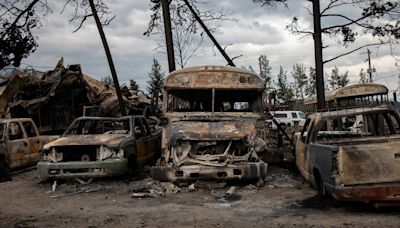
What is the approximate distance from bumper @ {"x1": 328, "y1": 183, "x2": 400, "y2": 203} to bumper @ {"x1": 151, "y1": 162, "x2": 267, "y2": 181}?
2442 mm

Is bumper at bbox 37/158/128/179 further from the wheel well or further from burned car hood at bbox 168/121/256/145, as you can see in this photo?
the wheel well

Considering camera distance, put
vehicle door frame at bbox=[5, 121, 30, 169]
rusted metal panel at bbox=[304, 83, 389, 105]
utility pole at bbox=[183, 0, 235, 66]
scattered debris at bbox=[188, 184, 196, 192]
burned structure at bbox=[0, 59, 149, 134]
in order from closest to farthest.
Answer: scattered debris at bbox=[188, 184, 196, 192] < vehicle door frame at bbox=[5, 121, 30, 169] < burned structure at bbox=[0, 59, 149, 134] < utility pole at bbox=[183, 0, 235, 66] < rusted metal panel at bbox=[304, 83, 389, 105]

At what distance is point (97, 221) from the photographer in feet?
20.5

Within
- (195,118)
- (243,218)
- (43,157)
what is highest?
(195,118)

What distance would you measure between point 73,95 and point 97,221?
39.6ft

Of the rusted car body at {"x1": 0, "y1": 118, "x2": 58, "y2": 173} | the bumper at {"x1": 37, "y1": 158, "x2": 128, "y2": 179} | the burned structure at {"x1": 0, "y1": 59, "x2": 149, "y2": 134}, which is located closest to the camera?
the bumper at {"x1": 37, "y1": 158, "x2": 128, "y2": 179}

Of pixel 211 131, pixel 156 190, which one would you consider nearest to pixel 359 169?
pixel 211 131

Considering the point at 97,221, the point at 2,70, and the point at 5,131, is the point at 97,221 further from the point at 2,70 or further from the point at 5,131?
the point at 2,70

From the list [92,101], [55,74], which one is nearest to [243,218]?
[55,74]

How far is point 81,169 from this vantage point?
915 cm

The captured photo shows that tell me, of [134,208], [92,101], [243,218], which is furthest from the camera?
[92,101]

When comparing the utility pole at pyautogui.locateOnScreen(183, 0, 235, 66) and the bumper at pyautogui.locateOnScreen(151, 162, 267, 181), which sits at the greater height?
the utility pole at pyautogui.locateOnScreen(183, 0, 235, 66)

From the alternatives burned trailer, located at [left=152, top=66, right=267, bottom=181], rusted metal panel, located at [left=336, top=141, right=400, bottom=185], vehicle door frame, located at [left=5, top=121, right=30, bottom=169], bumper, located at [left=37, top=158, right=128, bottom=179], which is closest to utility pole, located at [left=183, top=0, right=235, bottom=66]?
burned trailer, located at [left=152, top=66, right=267, bottom=181]

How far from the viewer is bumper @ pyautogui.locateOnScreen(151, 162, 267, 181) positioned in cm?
812
